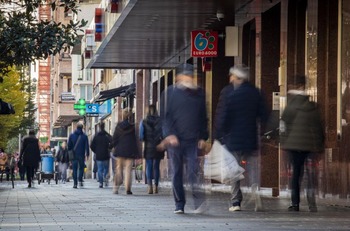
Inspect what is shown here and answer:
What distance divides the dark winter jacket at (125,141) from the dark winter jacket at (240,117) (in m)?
9.76

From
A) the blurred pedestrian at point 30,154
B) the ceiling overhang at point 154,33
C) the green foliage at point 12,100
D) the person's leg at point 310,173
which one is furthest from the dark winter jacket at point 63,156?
the person's leg at point 310,173

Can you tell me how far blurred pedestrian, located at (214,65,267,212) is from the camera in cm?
1588

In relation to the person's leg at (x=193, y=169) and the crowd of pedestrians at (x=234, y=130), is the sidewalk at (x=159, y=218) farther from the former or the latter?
the crowd of pedestrians at (x=234, y=130)

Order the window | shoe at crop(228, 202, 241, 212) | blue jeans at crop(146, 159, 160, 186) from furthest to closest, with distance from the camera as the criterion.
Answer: the window, blue jeans at crop(146, 159, 160, 186), shoe at crop(228, 202, 241, 212)

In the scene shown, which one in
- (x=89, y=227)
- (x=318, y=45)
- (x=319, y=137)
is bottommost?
(x=89, y=227)

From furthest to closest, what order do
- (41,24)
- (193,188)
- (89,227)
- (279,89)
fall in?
(41,24) < (279,89) < (193,188) < (89,227)

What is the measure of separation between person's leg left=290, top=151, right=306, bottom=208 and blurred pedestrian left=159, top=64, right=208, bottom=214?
1.66 m

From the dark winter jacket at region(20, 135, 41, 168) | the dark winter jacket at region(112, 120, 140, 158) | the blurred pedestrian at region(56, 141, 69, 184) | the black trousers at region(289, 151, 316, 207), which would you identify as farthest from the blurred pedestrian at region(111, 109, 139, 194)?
the blurred pedestrian at region(56, 141, 69, 184)

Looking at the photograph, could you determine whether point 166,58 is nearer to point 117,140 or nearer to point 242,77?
point 117,140

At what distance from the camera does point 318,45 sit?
67.7 feet

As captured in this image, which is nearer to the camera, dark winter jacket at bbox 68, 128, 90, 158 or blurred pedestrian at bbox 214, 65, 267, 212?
blurred pedestrian at bbox 214, 65, 267, 212

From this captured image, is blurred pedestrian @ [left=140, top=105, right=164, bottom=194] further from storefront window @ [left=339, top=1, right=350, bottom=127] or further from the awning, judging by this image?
the awning

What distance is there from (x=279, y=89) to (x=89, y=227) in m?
12.2

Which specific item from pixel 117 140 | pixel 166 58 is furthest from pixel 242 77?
Answer: pixel 166 58
